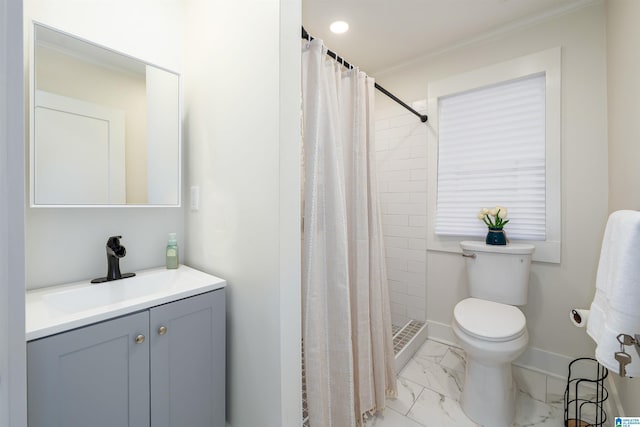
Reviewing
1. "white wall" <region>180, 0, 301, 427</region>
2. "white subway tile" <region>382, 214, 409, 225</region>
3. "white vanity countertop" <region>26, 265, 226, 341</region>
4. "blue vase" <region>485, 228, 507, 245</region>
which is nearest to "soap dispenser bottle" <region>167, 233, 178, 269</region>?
"white vanity countertop" <region>26, 265, 226, 341</region>

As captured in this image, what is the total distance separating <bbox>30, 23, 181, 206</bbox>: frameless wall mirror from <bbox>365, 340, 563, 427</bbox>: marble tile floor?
170 cm

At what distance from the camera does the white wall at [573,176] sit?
5.27ft

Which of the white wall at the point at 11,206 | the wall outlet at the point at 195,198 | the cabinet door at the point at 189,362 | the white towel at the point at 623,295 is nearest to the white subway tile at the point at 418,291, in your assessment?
the white towel at the point at 623,295

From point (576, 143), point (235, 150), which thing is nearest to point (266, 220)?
point (235, 150)

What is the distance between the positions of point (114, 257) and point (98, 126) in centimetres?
60

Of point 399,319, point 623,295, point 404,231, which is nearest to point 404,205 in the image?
point 404,231

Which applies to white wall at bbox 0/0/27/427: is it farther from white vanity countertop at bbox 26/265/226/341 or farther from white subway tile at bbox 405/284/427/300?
white subway tile at bbox 405/284/427/300

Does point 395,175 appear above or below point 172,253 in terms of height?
above

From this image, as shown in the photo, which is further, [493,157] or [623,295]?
[493,157]

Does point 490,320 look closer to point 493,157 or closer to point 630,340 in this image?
point 630,340

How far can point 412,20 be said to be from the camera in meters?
1.81

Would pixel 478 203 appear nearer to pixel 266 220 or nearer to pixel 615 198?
pixel 615 198

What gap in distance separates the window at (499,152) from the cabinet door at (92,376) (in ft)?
6.86

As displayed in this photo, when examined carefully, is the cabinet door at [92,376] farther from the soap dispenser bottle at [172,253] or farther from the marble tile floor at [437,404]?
the marble tile floor at [437,404]
